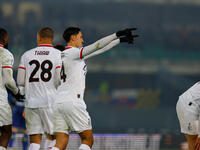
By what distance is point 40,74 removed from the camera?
23.5 ft

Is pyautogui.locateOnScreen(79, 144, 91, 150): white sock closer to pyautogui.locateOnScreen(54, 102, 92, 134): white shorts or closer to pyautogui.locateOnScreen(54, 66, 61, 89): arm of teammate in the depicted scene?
pyautogui.locateOnScreen(54, 102, 92, 134): white shorts

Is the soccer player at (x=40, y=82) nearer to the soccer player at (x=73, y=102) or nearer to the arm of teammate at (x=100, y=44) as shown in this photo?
the soccer player at (x=73, y=102)

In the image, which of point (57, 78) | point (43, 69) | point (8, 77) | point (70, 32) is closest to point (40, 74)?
point (43, 69)

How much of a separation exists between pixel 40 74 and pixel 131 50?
31586 mm

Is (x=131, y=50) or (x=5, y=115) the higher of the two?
(x=131, y=50)

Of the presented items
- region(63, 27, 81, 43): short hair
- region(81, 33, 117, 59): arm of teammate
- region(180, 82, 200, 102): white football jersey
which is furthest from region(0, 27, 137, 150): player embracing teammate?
region(180, 82, 200, 102): white football jersey

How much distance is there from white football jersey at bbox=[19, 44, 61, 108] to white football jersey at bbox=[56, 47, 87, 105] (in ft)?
1.44

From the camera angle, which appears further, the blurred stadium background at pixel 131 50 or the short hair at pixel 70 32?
the blurred stadium background at pixel 131 50

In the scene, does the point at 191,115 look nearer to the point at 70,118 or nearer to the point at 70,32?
the point at 70,118

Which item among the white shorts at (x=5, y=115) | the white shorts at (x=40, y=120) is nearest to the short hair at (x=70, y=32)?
the white shorts at (x=40, y=120)

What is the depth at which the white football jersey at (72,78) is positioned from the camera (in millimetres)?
6641

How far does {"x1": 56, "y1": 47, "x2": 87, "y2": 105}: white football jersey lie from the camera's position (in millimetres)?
6641

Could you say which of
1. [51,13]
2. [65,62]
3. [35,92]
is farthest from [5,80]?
[51,13]

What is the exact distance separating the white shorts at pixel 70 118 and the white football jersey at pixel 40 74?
64cm
